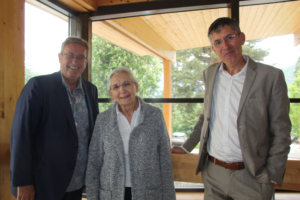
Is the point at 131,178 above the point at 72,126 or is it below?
below

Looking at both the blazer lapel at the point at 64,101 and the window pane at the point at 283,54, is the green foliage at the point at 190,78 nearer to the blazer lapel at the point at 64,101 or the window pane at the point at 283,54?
the window pane at the point at 283,54

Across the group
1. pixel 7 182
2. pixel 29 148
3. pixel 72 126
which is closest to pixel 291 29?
pixel 72 126

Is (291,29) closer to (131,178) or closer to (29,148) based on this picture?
(131,178)

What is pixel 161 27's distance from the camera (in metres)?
3.06

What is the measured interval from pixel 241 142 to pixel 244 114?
171mm

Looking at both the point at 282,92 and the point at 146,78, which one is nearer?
the point at 282,92

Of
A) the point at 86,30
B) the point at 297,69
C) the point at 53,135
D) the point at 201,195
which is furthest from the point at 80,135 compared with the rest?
the point at 297,69

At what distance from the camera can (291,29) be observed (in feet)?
8.70

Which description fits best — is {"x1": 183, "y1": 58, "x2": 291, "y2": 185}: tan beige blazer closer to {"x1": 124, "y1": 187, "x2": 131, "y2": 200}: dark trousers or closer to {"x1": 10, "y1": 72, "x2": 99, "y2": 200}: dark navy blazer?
{"x1": 124, "y1": 187, "x2": 131, "y2": 200}: dark trousers

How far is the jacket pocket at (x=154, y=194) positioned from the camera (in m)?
1.38

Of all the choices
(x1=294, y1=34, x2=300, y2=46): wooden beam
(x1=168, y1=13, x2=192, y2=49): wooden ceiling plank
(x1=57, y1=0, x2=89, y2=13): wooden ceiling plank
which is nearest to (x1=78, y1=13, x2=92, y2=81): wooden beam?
(x1=57, y1=0, x2=89, y2=13): wooden ceiling plank

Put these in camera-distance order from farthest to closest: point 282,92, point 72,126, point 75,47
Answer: point 75,47 < point 72,126 < point 282,92

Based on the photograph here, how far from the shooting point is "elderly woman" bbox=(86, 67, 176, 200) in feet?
4.55

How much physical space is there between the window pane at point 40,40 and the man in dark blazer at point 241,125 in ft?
5.99
